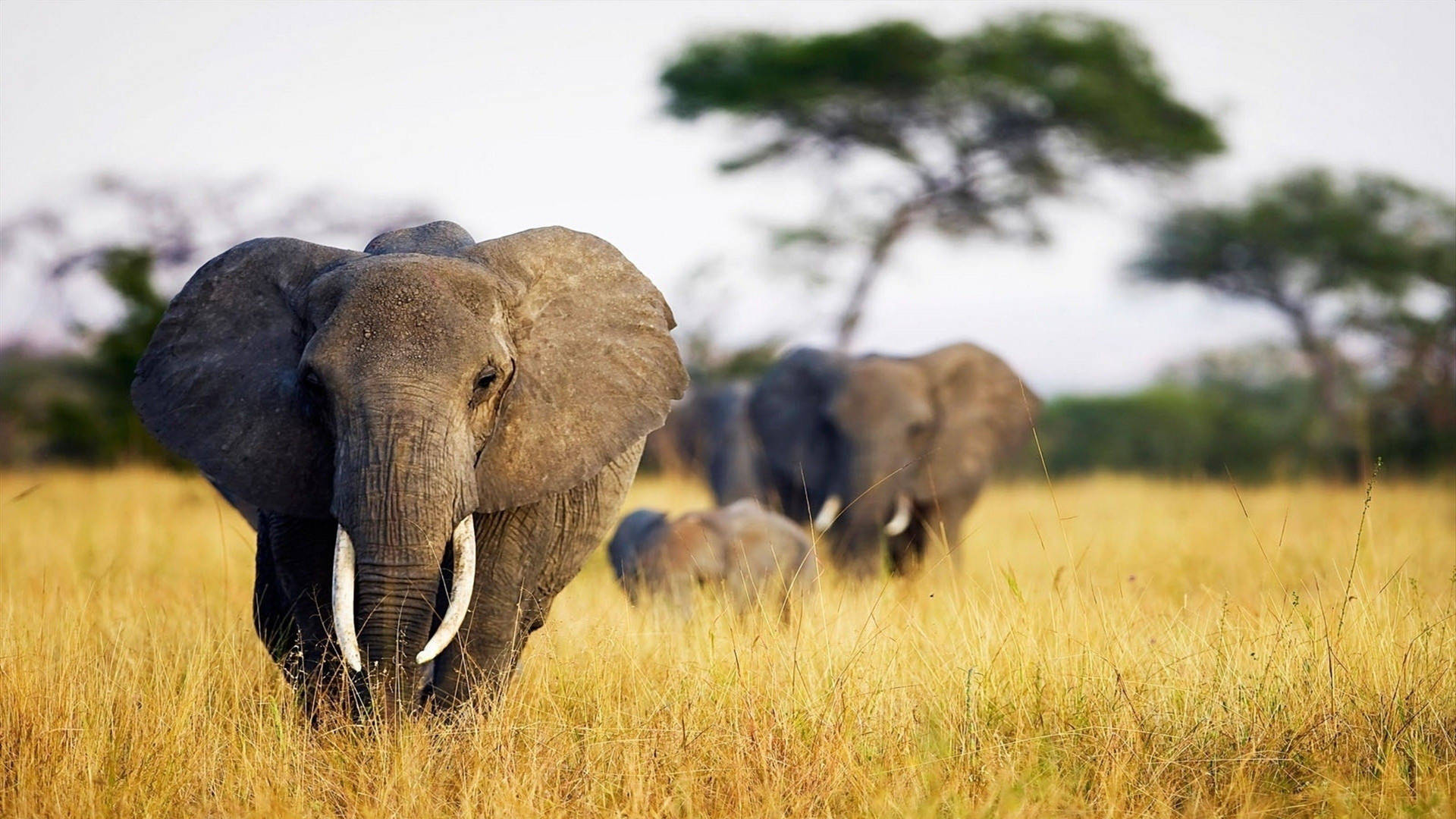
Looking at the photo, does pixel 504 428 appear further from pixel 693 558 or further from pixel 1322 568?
pixel 1322 568

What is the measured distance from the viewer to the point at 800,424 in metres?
12.3

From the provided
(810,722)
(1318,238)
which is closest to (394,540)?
(810,722)

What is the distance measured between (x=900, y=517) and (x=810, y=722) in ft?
20.9

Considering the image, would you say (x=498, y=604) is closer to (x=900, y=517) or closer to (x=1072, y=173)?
(x=900, y=517)

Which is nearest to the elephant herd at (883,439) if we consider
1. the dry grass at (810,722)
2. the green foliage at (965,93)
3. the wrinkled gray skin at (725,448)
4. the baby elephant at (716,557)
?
the wrinkled gray skin at (725,448)

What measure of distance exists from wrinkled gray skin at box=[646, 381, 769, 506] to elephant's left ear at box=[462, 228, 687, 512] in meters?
7.31

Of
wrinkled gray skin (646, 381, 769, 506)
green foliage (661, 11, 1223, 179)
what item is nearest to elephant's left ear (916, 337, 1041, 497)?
wrinkled gray skin (646, 381, 769, 506)

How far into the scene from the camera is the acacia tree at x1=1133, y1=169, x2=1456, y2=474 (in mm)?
28438

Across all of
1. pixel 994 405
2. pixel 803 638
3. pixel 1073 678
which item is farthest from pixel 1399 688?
pixel 994 405

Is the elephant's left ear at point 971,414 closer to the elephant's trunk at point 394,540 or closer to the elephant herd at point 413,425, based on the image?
the elephant herd at point 413,425

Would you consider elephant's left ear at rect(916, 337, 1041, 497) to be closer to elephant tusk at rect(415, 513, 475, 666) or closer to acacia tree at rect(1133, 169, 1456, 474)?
elephant tusk at rect(415, 513, 475, 666)

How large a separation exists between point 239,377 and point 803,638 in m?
2.27

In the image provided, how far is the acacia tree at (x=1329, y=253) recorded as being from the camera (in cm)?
2844

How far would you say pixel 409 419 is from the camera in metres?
4.42
